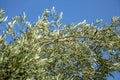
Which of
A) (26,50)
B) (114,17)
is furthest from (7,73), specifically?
(114,17)

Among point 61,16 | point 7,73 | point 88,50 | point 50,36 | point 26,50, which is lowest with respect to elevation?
point 7,73

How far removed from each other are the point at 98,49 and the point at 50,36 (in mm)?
3833

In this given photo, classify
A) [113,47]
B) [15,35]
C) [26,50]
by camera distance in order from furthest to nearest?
[113,47], [15,35], [26,50]

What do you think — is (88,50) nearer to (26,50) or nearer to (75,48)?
(75,48)

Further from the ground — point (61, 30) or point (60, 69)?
point (61, 30)

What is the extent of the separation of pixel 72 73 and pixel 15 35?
5.01m

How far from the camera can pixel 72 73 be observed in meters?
20.3

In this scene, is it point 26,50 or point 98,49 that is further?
point 98,49

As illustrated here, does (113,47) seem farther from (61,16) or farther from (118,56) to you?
(61,16)

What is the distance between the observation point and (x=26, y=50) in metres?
13.2

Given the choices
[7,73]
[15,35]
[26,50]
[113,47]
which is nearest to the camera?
[7,73]

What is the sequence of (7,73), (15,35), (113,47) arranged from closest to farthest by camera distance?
(7,73), (15,35), (113,47)

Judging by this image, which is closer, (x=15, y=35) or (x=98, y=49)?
(x=15, y=35)

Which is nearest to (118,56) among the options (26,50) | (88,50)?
(88,50)
